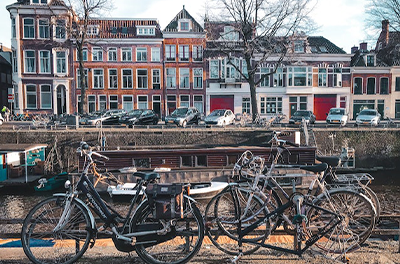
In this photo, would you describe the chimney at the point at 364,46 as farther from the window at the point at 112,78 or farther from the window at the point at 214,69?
the window at the point at 112,78

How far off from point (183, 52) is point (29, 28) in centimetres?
1573

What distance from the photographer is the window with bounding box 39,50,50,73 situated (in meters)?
35.9

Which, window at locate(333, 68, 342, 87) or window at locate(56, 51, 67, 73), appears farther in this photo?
window at locate(333, 68, 342, 87)

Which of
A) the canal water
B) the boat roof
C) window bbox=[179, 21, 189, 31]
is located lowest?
the canal water

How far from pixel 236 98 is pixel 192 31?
8469 mm

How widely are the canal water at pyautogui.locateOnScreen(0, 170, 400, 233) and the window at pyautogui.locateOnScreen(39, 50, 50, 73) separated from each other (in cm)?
1998

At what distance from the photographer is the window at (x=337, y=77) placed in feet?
124

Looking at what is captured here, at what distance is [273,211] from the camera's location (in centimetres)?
439

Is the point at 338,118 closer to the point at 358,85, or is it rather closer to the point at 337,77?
A: the point at 337,77

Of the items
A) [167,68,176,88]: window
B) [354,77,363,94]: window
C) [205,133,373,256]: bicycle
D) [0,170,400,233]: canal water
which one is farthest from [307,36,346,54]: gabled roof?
[205,133,373,256]: bicycle

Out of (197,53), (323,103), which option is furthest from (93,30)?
(323,103)

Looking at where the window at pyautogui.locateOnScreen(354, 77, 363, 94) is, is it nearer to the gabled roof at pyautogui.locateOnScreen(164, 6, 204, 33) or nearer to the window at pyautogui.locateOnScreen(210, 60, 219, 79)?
the window at pyautogui.locateOnScreen(210, 60, 219, 79)

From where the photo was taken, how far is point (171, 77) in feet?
123

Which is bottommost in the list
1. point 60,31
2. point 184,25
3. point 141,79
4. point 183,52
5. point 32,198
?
point 32,198
